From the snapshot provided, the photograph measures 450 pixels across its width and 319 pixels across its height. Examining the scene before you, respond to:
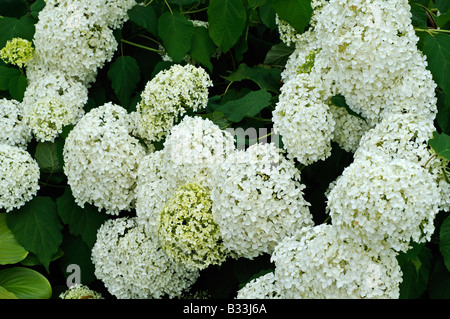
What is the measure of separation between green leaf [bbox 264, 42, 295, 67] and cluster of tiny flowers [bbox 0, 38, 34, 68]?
4.49 ft

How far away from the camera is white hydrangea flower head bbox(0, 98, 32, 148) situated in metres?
3.18

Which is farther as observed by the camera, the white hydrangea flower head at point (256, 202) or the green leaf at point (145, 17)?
the green leaf at point (145, 17)

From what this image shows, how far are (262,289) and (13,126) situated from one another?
5.88 ft

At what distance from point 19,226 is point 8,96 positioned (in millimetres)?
1000

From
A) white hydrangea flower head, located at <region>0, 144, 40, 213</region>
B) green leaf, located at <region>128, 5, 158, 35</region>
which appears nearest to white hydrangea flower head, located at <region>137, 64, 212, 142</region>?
green leaf, located at <region>128, 5, 158, 35</region>

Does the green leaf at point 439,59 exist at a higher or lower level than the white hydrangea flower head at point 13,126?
higher

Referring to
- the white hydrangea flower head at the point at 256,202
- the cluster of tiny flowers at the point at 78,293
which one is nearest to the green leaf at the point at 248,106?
the white hydrangea flower head at the point at 256,202

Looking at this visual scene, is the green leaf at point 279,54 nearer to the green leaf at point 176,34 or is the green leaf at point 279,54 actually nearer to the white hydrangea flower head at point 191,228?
the green leaf at point 176,34

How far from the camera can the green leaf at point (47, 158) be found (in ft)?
10.4

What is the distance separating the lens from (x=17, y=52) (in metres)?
3.31

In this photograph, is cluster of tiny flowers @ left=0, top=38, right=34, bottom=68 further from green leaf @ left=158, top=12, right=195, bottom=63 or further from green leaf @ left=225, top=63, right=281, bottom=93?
green leaf @ left=225, top=63, right=281, bottom=93

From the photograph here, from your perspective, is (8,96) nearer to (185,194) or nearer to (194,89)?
(194,89)

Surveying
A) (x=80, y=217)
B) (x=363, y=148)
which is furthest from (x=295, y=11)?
(x=80, y=217)

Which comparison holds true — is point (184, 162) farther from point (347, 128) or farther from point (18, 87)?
point (18, 87)
